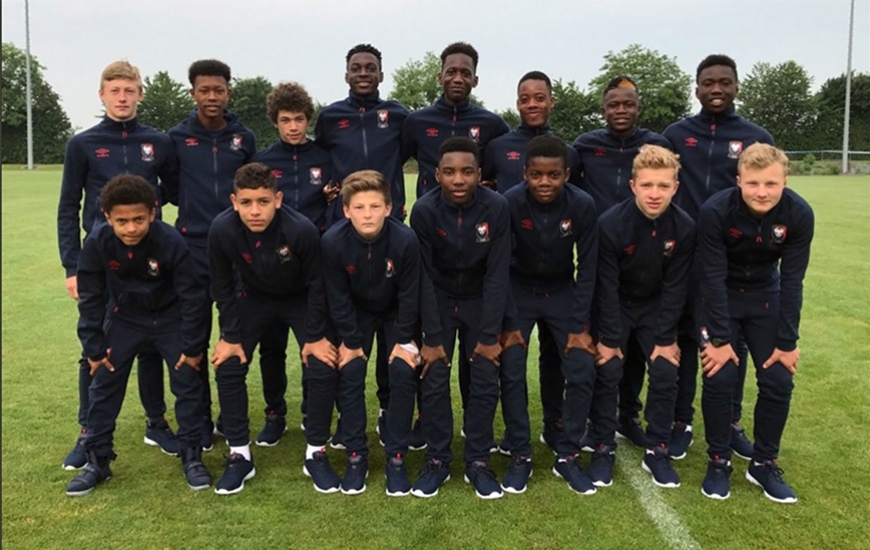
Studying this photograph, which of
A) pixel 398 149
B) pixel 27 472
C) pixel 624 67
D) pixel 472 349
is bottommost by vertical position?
pixel 27 472

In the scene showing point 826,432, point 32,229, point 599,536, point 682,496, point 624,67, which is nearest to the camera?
point 599,536

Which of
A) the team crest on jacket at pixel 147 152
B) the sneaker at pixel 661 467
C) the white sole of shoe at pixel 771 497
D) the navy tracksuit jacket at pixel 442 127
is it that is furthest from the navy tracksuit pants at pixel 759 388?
the team crest on jacket at pixel 147 152

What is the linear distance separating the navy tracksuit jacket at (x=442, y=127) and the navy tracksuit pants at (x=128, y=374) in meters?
1.91

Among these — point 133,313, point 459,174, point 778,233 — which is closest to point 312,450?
point 133,313

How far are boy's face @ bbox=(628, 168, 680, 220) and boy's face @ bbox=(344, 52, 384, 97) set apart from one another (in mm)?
1972

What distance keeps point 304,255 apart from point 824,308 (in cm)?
707

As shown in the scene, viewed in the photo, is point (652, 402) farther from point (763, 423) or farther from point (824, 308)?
point (824, 308)

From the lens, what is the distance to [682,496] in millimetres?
3857

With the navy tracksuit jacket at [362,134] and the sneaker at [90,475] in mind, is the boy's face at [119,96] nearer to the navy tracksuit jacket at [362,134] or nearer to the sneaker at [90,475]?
the navy tracksuit jacket at [362,134]

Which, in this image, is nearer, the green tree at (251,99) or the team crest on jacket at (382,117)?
the team crest on jacket at (382,117)

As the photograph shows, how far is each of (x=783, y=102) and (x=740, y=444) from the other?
58.6 meters

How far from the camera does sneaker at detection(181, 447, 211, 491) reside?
13.1 feet

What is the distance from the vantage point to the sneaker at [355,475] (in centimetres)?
392

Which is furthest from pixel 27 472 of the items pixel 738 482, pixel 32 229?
pixel 32 229
